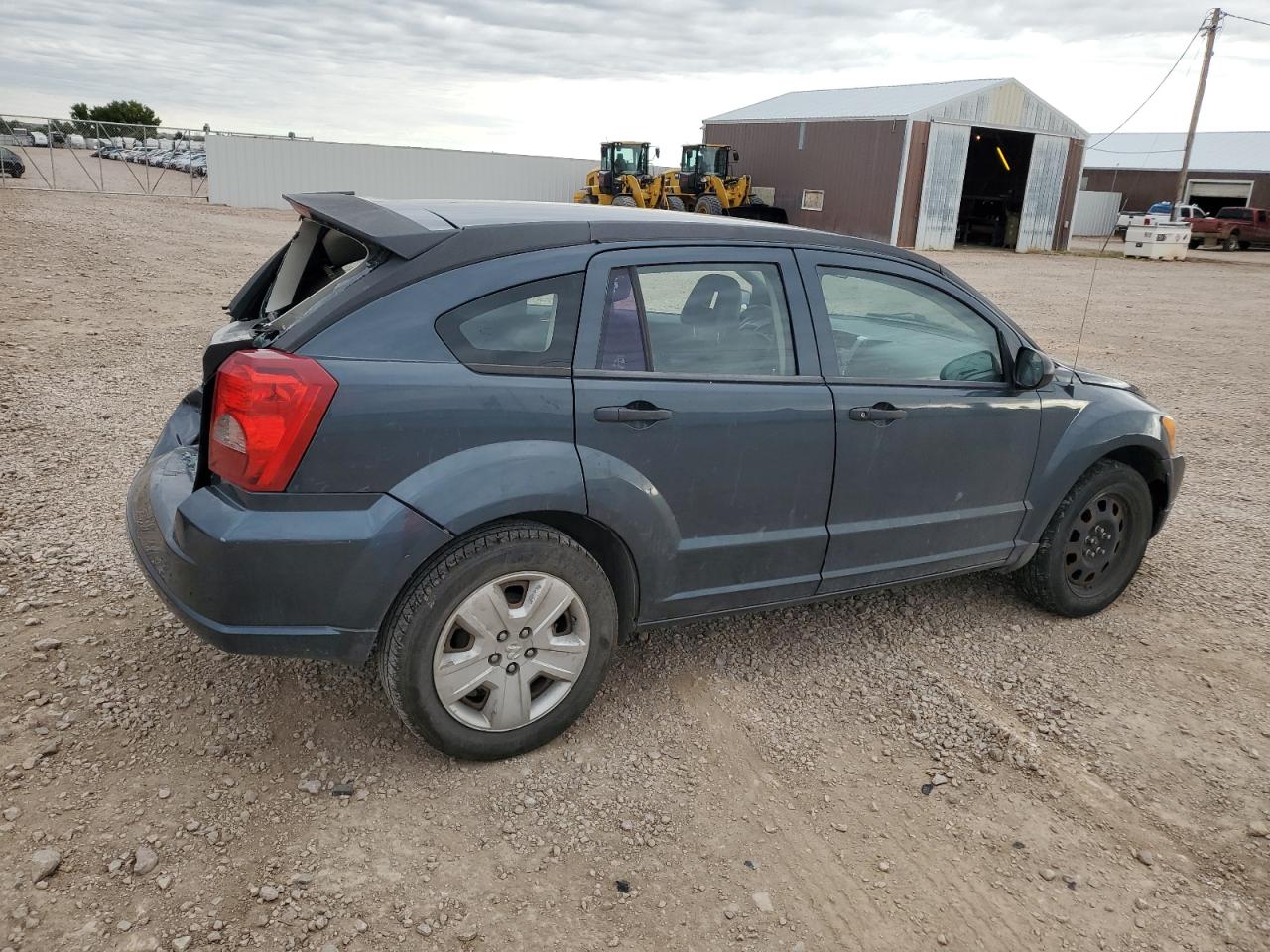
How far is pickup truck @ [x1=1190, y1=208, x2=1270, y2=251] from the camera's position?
37.4 meters

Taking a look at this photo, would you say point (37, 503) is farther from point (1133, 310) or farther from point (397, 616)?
point (1133, 310)

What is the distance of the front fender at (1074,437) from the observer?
399 cm

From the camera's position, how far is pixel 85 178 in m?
35.8

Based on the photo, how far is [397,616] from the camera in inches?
109

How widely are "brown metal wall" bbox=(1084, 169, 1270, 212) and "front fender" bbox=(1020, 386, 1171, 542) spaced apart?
152 feet

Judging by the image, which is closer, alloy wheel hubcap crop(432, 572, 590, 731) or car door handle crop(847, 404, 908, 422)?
alloy wheel hubcap crop(432, 572, 590, 731)

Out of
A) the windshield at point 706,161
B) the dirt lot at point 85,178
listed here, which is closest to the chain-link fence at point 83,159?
the dirt lot at point 85,178

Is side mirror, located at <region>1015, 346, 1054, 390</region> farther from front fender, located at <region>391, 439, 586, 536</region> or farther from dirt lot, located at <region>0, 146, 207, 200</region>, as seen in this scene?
dirt lot, located at <region>0, 146, 207, 200</region>

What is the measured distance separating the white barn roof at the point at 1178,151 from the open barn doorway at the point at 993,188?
11.3 metres

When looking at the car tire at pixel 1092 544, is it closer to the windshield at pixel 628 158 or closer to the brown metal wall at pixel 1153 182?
the windshield at pixel 628 158

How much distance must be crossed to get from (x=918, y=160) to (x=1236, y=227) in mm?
16516

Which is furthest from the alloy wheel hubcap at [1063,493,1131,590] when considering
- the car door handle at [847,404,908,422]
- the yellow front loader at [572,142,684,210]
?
the yellow front loader at [572,142,684,210]

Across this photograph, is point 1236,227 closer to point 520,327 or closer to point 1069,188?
point 1069,188

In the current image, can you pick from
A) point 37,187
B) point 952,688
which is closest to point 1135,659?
point 952,688
